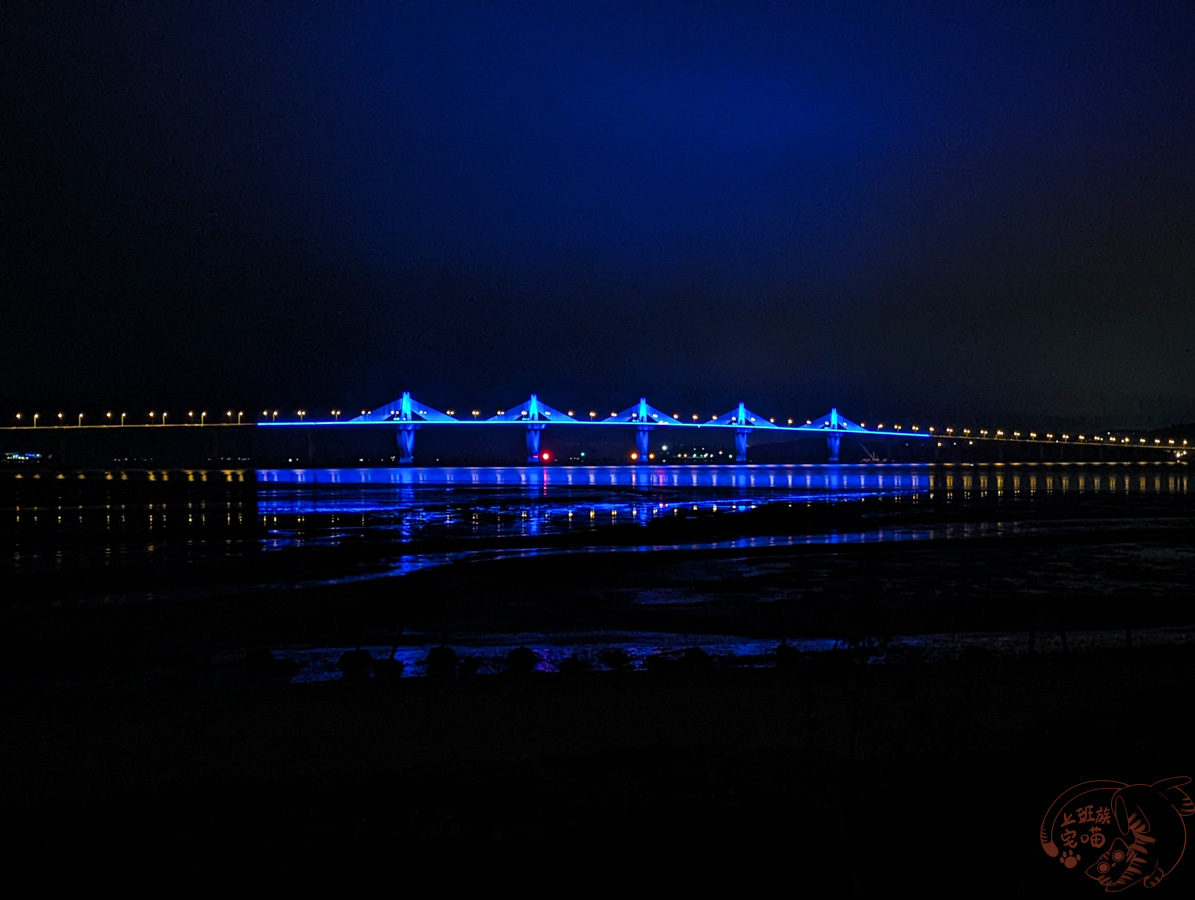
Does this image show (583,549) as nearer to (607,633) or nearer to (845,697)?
(607,633)

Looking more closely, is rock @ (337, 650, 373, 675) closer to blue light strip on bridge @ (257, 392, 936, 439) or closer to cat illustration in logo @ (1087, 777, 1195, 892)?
cat illustration in logo @ (1087, 777, 1195, 892)

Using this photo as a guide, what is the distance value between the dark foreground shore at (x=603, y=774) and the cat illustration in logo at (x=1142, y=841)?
0.59 feet

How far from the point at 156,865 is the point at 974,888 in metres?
3.05

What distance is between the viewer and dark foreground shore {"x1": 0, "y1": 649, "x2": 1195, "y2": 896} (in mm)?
3727

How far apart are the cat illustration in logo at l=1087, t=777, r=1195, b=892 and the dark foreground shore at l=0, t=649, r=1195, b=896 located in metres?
0.18

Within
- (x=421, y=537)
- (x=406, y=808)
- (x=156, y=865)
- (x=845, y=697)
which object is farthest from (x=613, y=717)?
(x=421, y=537)

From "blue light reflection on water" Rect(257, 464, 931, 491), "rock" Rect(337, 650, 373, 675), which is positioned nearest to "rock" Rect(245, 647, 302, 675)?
"rock" Rect(337, 650, 373, 675)

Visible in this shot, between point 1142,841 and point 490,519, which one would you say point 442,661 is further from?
point 490,519

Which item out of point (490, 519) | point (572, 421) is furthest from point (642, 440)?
point (490, 519)

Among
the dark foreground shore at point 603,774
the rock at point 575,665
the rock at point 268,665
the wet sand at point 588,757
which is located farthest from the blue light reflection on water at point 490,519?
the dark foreground shore at point 603,774

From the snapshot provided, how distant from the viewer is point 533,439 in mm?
112250

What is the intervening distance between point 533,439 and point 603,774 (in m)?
108

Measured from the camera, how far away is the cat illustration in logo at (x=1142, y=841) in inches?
104

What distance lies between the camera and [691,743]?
5.57 meters
